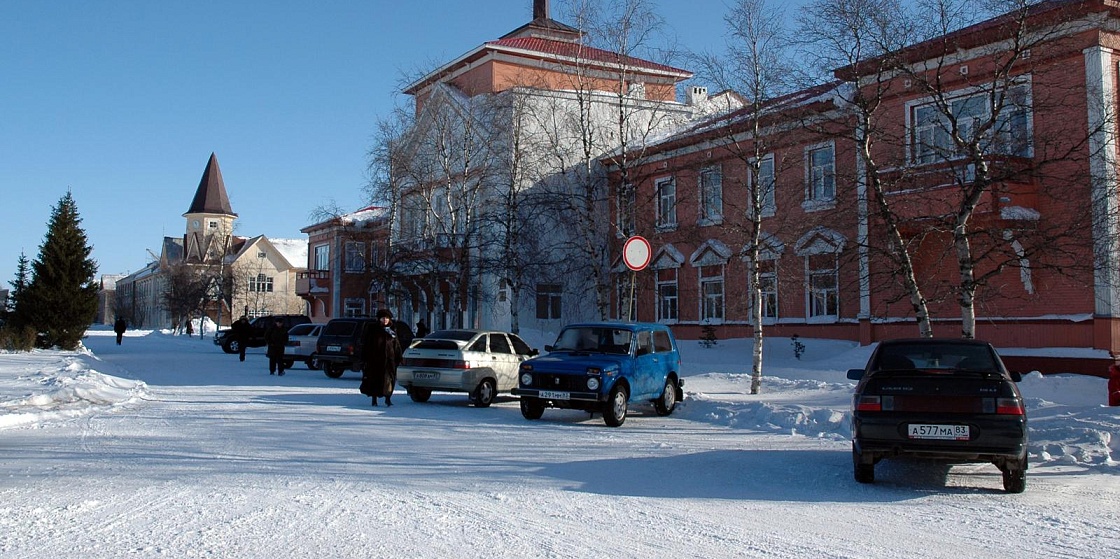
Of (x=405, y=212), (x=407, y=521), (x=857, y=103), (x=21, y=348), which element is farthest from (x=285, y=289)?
(x=407, y=521)

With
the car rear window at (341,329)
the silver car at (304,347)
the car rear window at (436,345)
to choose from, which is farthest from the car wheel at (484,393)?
the silver car at (304,347)

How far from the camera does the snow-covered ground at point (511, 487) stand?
6328 millimetres

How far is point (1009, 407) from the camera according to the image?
8.42 meters

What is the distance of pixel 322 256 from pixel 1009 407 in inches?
2213

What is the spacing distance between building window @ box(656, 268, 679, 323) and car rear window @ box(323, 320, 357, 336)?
14.1 m

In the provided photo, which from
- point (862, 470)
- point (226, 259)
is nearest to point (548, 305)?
point (862, 470)

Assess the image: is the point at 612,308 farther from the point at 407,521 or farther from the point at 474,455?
the point at 407,521

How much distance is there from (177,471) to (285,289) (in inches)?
Answer: 3840

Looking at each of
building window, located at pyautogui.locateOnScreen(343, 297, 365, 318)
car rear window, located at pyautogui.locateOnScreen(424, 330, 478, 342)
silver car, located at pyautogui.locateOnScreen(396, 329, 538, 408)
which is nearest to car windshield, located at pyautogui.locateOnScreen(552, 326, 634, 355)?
silver car, located at pyautogui.locateOnScreen(396, 329, 538, 408)

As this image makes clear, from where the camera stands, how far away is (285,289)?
10269 cm

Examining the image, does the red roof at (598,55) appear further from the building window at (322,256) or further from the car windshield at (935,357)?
the building window at (322,256)

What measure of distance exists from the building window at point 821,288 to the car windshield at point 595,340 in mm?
14940

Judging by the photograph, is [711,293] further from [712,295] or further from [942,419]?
[942,419]

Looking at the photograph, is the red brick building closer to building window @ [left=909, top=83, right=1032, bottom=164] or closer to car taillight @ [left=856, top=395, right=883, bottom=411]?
building window @ [left=909, top=83, right=1032, bottom=164]
